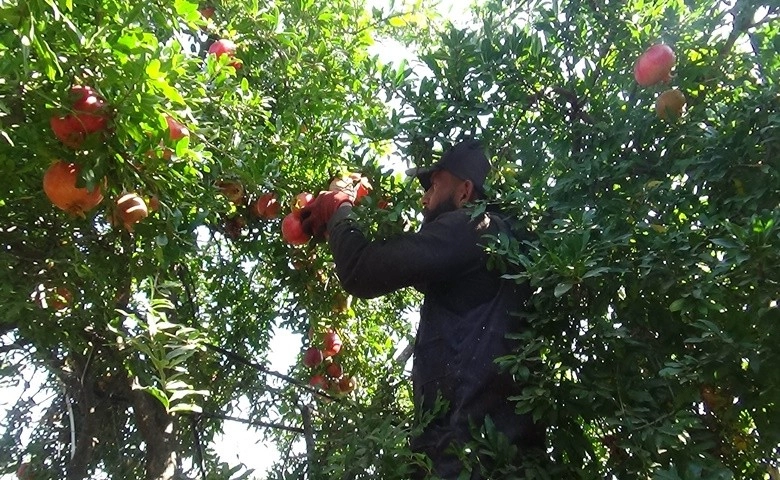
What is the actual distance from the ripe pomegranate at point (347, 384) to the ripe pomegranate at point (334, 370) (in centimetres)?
2

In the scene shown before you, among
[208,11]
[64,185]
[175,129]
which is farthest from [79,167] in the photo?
[208,11]

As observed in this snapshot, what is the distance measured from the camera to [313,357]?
8.21 ft

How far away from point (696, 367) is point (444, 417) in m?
0.63

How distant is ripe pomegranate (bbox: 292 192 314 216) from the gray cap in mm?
338

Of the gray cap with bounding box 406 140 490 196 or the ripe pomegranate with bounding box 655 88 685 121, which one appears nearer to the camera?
the ripe pomegranate with bounding box 655 88 685 121

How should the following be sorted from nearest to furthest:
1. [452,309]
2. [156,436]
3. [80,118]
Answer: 1. [80,118]
2. [452,309]
3. [156,436]

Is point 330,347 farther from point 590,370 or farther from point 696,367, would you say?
point 696,367

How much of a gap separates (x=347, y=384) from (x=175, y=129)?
1385 mm

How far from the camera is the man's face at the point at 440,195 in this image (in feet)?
6.31

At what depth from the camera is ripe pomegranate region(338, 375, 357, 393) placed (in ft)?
8.22

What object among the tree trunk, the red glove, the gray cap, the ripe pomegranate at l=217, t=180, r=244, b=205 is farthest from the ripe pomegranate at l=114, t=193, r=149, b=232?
the tree trunk

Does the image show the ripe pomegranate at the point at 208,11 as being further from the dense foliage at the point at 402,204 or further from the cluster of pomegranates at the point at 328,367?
the cluster of pomegranates at the point at 328,367

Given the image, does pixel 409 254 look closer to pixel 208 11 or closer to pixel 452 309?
pixel 452 309

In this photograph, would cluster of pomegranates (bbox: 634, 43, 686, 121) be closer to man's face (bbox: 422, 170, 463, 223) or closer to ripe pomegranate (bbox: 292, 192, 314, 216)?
man's face (bbox: 422, 170, 463, 223)
